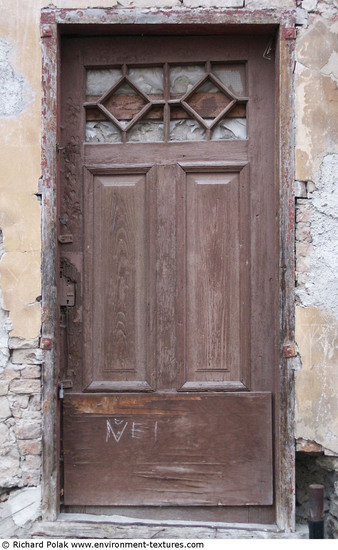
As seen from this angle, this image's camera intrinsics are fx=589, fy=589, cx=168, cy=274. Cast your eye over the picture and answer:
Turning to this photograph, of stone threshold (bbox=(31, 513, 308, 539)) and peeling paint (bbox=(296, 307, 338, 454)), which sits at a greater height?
peeling paint (bbox=(296, 307, 338, 454))

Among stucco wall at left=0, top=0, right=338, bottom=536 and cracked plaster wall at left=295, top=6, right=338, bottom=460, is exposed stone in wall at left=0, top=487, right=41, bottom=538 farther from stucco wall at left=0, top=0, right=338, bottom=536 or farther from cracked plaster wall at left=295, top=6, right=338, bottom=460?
cracked plaster wall at left=295, top=6, right=338, bottom=460

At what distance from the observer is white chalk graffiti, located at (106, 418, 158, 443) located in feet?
9.89

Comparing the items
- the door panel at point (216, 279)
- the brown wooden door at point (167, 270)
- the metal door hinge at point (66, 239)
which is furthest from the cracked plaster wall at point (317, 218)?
the metal door hinge at point (66, 239)

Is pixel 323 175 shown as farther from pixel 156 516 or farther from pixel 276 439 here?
pixel 156 516

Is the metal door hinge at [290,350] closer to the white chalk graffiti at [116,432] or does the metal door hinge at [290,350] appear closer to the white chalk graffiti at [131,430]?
the white chalk graffiti at [131,430]

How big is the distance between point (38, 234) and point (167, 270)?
26.8 inches

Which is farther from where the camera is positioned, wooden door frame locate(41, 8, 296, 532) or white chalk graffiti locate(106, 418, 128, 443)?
white chalk graffiti locate(106, 418, 128, 443)

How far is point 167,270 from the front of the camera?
3.07 m

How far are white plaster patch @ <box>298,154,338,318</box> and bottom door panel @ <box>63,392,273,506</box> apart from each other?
56 centimetres

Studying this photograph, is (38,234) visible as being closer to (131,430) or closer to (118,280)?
(118,280)

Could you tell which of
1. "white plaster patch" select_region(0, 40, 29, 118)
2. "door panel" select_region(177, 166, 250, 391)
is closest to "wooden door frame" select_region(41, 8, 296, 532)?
"white plaster patch" select_region(0, 40, 29, 118)

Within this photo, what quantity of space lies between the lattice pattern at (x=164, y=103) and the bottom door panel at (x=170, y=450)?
137cm

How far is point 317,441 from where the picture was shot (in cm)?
287

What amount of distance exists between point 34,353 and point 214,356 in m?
0.92
